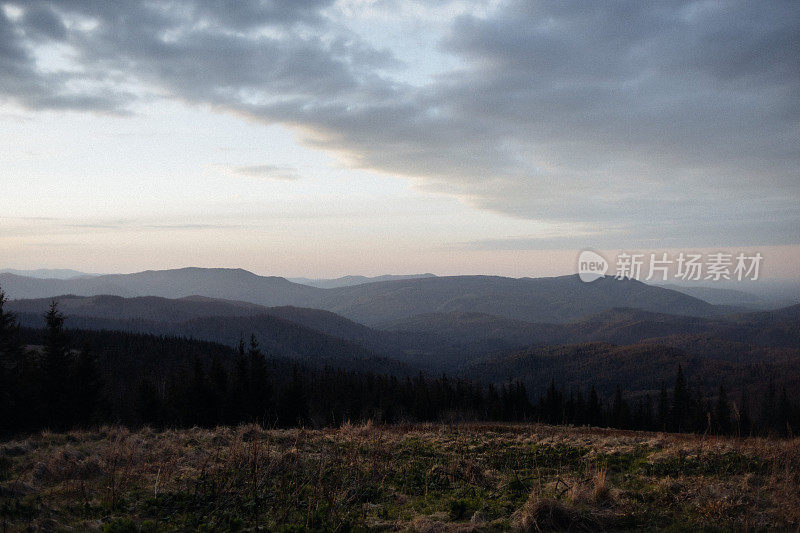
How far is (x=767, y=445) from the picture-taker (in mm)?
11570

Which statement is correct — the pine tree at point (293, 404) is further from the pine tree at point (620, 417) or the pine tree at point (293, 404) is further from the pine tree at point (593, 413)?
the pine tree at point (620, 417)

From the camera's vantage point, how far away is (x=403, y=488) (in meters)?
Result: 9.37

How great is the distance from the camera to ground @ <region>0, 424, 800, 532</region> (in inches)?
276

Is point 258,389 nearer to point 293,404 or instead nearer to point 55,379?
point 293,404

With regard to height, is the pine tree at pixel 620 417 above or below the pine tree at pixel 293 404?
below

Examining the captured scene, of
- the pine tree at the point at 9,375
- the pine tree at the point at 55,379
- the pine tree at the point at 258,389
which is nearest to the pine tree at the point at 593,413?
the pine tree at the point at 258,389

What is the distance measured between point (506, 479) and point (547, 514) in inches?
121

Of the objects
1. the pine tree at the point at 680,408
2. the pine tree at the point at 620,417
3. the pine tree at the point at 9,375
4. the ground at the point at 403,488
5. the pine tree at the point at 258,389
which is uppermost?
the ground at the point at 403,488

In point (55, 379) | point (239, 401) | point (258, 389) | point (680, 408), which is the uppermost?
point (55, 379)

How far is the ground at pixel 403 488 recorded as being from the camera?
702 centimetres

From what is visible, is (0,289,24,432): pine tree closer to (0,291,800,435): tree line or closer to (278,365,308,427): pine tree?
(0,291,800,435): tree line

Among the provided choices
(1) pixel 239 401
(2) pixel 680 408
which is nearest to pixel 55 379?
(1) pixel 239 401

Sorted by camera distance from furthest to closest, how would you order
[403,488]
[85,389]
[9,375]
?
[85,389]
[9,375]
[403,488]

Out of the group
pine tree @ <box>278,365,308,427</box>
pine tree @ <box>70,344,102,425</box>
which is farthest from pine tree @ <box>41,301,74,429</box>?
pine tree @ <box>278,365,308,427</box>
